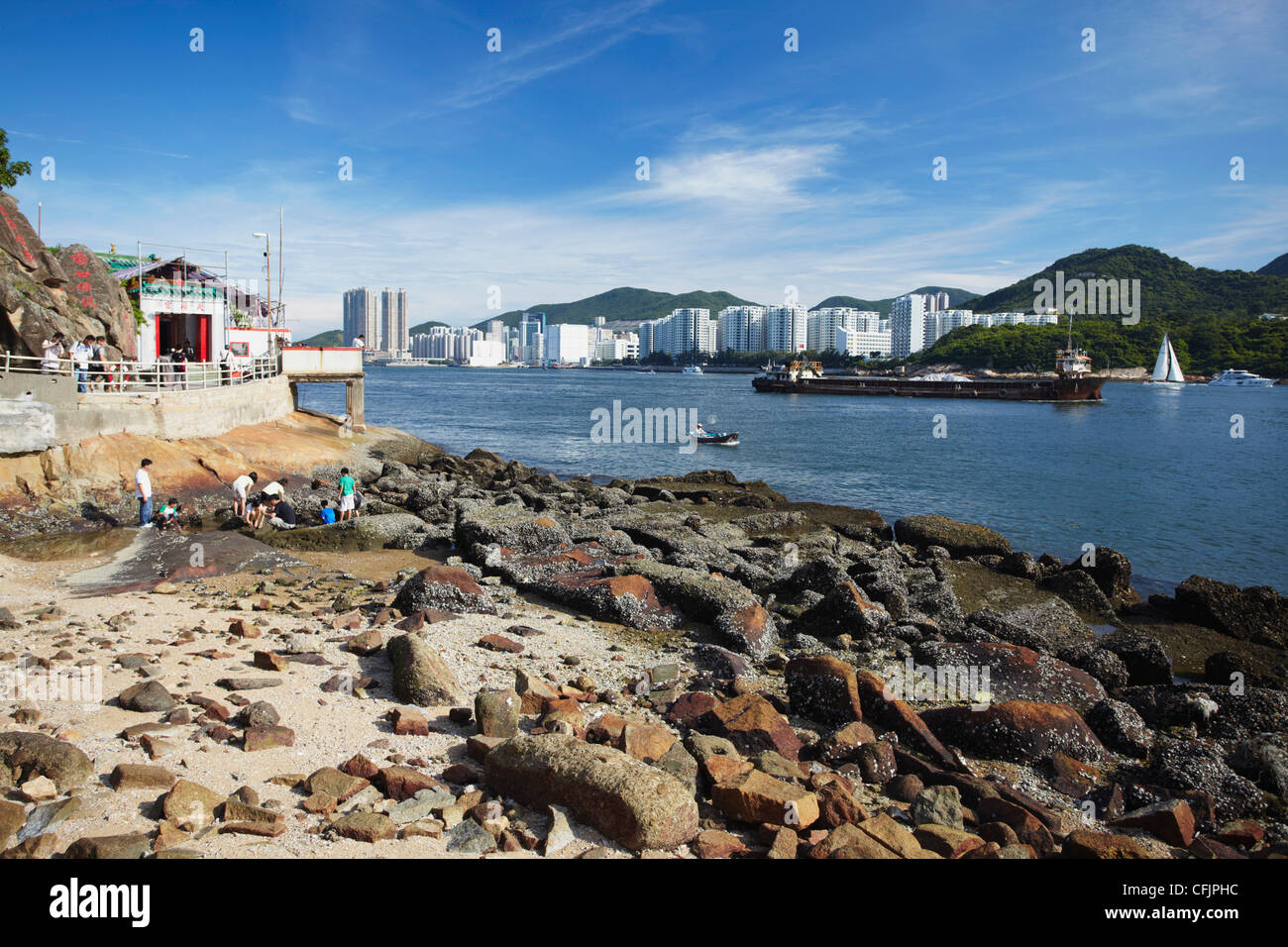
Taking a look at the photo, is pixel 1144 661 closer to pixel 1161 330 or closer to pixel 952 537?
pixel 952 537

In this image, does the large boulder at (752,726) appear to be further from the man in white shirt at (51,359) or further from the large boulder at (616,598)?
the man in white shirt at (51,359)

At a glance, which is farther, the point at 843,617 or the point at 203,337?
the point at 203,337

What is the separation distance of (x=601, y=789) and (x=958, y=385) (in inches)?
4326

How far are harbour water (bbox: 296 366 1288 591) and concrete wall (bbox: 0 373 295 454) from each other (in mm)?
13226

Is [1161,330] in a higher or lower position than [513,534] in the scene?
higher

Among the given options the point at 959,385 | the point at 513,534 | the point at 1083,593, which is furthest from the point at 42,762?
the point at 959,385

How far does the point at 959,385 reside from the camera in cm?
10569

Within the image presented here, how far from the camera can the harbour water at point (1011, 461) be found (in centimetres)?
2377

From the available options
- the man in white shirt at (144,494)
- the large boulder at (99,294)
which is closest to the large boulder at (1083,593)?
the man in white shirt at (144,494)

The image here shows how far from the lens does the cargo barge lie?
9631cm

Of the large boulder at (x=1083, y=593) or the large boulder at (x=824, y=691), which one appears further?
the large boulder at (x=1083, y=593)

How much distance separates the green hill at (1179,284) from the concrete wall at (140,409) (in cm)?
16656
